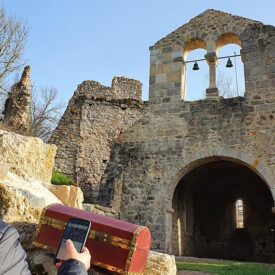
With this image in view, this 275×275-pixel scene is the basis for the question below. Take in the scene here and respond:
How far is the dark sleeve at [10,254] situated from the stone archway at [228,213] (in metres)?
12.1

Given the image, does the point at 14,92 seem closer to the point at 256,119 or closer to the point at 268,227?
the point at 256,119

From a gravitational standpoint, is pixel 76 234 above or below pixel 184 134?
below

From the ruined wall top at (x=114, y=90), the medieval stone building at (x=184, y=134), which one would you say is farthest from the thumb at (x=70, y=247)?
the ruined wall top at (x=114, y=90)

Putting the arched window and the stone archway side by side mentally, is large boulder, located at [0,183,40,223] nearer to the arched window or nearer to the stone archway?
the stone archway

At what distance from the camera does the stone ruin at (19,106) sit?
13109 millimetres

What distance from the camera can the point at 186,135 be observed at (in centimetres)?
1012

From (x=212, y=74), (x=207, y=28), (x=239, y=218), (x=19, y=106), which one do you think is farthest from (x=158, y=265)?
(x=239, y=218)

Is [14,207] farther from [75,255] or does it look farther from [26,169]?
[75,255]

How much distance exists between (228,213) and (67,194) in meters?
13.4

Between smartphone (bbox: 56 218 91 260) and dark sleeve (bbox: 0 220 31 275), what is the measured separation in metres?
0.47

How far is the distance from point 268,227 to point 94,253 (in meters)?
14.1

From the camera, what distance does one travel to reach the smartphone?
189 cm

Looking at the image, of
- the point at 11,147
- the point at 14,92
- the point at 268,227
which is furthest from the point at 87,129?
the point at 11,147

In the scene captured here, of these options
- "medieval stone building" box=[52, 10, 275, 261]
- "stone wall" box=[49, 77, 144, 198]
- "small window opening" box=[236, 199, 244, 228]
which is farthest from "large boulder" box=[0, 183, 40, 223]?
"small window opening" box=[236, 199, 244, 228]
